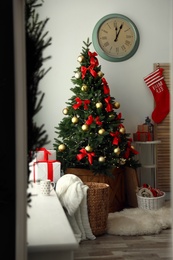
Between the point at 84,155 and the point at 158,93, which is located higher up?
the point at 158,93

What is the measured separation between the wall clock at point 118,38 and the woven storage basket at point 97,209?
6.16ft

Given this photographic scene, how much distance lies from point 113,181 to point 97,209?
0.84 meters

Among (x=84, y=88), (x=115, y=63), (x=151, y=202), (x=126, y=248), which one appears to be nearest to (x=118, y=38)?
(x=115, y=63)

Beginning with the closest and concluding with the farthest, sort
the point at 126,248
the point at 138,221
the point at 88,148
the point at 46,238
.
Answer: the point at 46,238
the point at 126,248
the point at 138,221
the point at 88,148

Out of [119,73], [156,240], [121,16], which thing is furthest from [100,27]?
[156,240]

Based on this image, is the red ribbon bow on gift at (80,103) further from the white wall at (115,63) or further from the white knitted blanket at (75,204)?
the white knitted blanket at (75,204)

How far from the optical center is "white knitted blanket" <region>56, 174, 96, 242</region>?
307 cm

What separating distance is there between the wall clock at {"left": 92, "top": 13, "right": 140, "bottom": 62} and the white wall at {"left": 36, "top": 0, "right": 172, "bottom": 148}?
7 centimetres

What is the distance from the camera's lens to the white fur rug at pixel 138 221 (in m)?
3.32

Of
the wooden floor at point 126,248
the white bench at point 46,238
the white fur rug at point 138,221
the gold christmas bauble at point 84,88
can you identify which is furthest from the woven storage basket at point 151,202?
the white bench at point 46,238

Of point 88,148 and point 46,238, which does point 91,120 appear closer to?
point 88,148

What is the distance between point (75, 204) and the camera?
306 cm

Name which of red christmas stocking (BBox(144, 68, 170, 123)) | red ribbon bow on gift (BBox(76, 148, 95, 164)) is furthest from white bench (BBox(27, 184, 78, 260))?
red christmas stocking (BBox(144, 68, 170, 123))

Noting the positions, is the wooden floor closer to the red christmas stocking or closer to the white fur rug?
the white fur rug
